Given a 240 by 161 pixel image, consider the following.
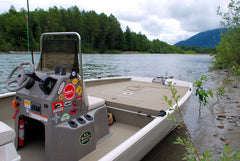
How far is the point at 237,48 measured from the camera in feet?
33.4

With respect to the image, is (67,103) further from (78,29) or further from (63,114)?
(78,29)

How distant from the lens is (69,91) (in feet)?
6.77

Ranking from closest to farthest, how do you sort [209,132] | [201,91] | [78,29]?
[201,91] → [209,132] → [78,29]

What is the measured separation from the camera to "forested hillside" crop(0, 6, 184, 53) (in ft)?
105

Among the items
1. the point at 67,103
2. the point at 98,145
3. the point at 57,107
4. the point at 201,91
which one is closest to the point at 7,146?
the point at 57,107

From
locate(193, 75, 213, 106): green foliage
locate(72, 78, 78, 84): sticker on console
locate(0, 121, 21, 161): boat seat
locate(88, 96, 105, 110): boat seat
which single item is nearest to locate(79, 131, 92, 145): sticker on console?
locate(88, 96, 105, 110): boat seat

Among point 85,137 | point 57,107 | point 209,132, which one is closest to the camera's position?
point 57,107

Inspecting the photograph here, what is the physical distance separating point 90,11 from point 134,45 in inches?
868

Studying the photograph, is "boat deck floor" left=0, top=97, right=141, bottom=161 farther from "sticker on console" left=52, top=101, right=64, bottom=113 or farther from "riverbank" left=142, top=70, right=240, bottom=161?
"sticker on console" left=52, top=101, right=64, bottom=113

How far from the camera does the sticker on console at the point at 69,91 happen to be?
2.02 m

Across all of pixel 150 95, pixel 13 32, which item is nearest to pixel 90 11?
pixel 13 32

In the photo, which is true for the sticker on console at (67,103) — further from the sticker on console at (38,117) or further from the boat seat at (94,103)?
the boat seat at (94,103)

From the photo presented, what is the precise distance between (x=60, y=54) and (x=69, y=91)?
59 cm

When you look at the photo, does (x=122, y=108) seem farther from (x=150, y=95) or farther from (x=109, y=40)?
(x=109, y=40)
